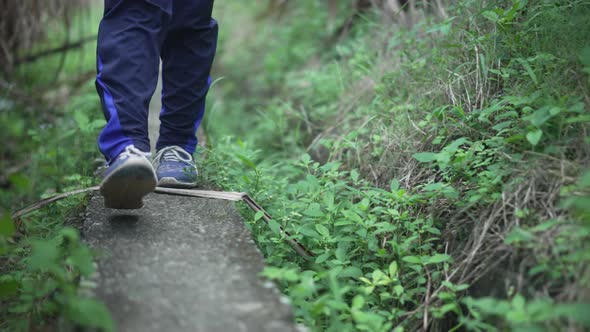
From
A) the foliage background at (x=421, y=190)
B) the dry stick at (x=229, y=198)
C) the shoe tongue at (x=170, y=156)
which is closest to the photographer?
the foliage background at (x=421, y=190)

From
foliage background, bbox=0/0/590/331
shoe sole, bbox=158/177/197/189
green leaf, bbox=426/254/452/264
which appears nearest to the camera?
foliage background, bbox=0/0/590/331

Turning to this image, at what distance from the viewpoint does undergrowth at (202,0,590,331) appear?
4.05 feet

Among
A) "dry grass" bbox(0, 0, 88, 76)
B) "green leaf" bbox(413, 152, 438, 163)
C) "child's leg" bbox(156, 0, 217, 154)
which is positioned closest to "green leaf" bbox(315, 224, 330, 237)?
"green leaf" bbox(413, 152, 438, 163)

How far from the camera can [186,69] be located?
2002mm

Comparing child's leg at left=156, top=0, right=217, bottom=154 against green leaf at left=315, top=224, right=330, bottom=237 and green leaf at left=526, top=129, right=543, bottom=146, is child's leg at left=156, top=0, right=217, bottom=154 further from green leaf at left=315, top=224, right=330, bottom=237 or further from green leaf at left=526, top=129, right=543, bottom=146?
green leaf at left=526, top=129, right=543, bottom=146

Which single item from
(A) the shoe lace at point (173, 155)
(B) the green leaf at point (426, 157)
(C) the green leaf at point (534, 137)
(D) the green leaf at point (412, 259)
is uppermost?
(C) the green leaf at point (534, 137)

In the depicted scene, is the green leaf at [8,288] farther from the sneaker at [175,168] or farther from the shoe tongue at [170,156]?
the shoe tongue at [170,156]

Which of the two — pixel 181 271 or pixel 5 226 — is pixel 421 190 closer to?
pixel 181 271

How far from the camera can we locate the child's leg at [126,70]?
1591 millimetres

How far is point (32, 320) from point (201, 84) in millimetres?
1047

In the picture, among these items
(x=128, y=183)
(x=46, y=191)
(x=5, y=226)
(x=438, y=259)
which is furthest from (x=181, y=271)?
A: (x=46, y=191)

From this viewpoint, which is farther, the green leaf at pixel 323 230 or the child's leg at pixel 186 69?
the child's leg at pixel 186 69

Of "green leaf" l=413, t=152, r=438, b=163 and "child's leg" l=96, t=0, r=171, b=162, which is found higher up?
"child's leg" l=96, t=0, r=171, b=162

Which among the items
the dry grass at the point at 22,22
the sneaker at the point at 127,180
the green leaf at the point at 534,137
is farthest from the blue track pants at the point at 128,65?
the dry grass at the point at 22,22
